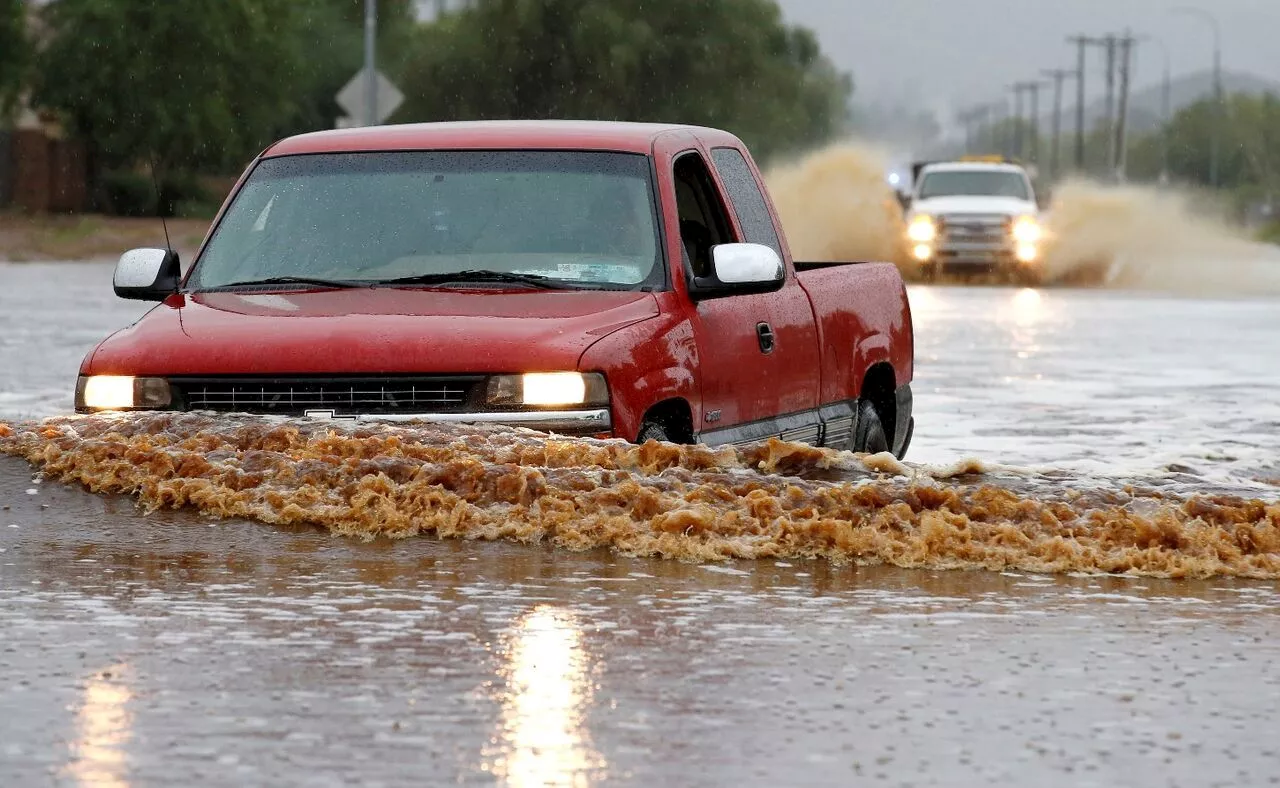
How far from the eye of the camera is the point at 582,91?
263 feet

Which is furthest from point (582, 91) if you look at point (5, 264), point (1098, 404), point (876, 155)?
point (1098, 404)

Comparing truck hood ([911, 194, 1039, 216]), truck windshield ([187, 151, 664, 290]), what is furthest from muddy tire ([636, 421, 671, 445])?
truck hood ([911, 194, 1039, 216])

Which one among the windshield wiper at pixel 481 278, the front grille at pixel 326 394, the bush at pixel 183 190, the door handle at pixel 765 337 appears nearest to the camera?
the front grille at pixel 326 394

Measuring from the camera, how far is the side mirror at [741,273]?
980cm

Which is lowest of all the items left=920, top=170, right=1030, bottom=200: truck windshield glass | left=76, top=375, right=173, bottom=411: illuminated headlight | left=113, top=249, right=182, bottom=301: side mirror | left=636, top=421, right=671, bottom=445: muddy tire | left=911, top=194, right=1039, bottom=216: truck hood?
left=911, top=194, right=1039, bottom=216: truck hood

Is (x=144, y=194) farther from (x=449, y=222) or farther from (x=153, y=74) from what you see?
(x=449, y=222)

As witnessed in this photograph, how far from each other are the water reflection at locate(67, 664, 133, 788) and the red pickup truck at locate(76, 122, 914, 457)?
251 centimetres

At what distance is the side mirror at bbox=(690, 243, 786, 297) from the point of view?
980 cm

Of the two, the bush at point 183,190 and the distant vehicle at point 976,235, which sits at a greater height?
the distant vehicle at point 976,235

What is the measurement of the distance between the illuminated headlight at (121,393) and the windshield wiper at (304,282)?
0.77 metres

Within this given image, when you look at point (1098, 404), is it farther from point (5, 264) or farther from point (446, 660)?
point (5, 264)

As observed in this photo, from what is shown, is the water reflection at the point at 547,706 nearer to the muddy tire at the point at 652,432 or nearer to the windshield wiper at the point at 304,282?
the muddy tire at the point at 652,432

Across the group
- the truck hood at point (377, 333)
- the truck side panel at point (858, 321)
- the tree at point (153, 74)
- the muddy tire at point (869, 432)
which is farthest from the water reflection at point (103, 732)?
the tree at point (153, 74)

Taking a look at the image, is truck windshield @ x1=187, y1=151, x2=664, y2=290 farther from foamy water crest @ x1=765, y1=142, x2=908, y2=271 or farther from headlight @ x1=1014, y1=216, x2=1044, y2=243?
foamy water crest @ x1=765, y1=142, x2=908, y2=271
